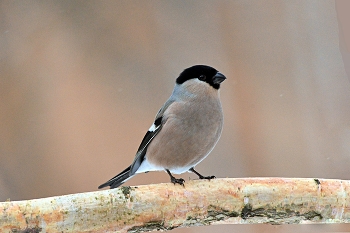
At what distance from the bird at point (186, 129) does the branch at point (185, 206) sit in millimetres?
187

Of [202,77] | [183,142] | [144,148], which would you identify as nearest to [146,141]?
[144,148]

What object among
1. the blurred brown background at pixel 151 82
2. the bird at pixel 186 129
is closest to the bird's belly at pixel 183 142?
the bird at pixel 186 129

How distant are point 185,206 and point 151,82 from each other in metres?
1.60

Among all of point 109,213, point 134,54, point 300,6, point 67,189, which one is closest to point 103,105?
point 134,54

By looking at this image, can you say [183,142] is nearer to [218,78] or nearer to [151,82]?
[218,78]

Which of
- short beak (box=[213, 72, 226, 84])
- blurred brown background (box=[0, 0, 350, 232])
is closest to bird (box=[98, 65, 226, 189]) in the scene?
short beak (box=[213, 72, 226, 84])

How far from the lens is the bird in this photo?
1473 millimetres

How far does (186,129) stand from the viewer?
1.48 m

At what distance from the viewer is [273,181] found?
1.26 metres

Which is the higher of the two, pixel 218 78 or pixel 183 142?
pixel 218 78

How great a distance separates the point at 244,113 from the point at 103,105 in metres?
0.90

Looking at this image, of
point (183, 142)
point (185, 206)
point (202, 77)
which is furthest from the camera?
point (202, 77)

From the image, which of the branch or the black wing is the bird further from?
the branch

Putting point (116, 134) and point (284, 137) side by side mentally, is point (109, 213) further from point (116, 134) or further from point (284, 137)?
point (284, 137)
